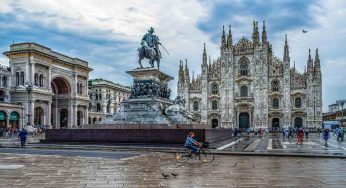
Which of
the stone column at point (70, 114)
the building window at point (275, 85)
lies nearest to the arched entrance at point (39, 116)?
the stone column at point (70, 114)

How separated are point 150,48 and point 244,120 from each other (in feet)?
164

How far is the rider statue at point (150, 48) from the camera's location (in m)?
24.2

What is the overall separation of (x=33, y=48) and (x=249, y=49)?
40113mm

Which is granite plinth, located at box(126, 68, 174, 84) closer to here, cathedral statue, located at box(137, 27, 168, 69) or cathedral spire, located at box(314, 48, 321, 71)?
cathedral statue, located at box(137, 27, 168, 69)

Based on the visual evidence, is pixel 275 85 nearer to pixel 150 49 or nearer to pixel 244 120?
pixel 244 120

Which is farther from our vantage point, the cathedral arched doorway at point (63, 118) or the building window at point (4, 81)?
the cathedral arched doorway at point (63, 118)

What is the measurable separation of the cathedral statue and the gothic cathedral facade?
4256 centimetres

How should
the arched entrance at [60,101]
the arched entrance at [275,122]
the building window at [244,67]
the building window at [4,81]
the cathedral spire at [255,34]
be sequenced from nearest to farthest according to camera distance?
the building window at [4,81], the arched entrance at [60,101], the arched entrance at [275,122], the cathedral spire at [255,34], the building window at [244,67]

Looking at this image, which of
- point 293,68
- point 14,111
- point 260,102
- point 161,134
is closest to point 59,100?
point 14,111

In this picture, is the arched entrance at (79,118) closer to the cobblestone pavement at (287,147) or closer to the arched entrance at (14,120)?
the arched entrance at (14,120)

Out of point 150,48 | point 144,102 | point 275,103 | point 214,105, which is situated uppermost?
point 150,48

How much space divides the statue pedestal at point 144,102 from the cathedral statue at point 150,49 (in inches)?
30.8

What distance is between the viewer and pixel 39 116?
57469mm

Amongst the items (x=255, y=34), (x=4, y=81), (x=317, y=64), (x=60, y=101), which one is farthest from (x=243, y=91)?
(x=4, y=81)
